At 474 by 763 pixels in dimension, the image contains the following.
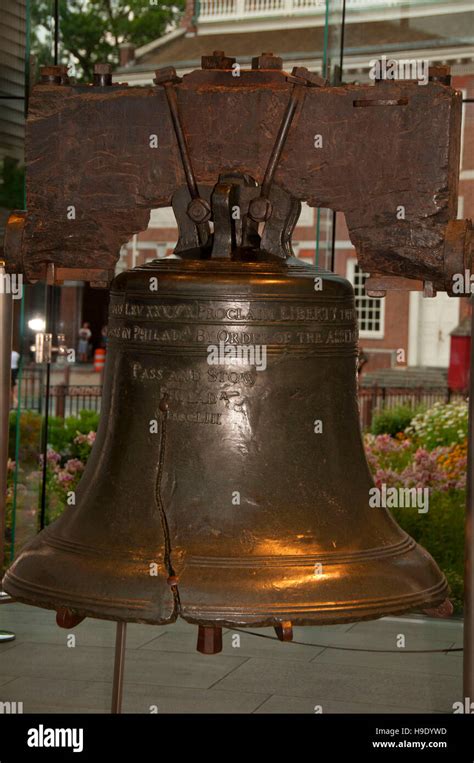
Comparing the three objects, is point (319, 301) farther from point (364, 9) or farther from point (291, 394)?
point (364, 9)

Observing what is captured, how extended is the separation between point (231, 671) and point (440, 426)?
416 cm

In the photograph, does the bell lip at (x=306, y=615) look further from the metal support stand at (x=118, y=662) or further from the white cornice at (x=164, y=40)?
the white cornice at (x=164, y=40)

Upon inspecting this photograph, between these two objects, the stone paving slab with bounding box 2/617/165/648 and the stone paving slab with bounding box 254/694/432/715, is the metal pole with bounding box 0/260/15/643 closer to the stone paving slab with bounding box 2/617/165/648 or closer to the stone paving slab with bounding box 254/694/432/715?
the stone paving slab with bounding box 254/694/432/715

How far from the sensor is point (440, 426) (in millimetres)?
10438

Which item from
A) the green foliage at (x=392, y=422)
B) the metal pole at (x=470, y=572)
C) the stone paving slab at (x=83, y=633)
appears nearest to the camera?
the metal pole at (x=470, y=572)

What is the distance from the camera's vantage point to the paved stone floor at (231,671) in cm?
618

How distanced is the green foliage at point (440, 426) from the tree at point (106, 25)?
148 inches

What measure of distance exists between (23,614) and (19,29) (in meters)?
3.91

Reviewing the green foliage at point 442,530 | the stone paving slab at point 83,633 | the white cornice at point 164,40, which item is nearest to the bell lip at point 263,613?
the stone paving slab at point 83,633

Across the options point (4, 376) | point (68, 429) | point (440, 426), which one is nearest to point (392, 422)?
point (440, 426)

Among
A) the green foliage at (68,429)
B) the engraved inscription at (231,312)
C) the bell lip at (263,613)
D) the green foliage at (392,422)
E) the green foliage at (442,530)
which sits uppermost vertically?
the engraved inscription at (231,312)

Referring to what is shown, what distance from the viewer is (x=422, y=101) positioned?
2996 mm

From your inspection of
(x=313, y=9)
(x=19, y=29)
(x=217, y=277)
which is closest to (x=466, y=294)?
(x=217, y=277)

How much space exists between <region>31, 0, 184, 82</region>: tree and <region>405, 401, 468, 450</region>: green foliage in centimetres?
376
